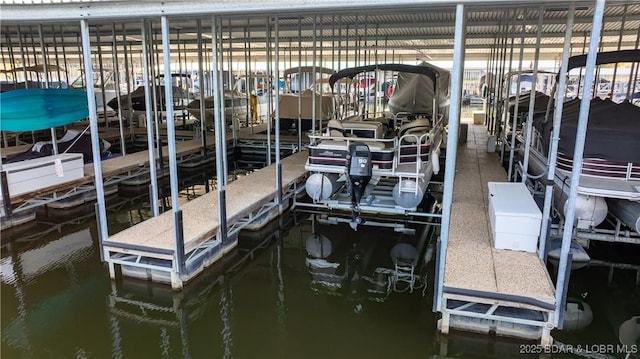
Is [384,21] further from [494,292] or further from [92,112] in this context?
[494,292]

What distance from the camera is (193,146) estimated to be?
11.2m

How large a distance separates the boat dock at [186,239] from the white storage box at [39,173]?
195 centimetres

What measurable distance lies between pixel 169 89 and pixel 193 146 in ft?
22.2

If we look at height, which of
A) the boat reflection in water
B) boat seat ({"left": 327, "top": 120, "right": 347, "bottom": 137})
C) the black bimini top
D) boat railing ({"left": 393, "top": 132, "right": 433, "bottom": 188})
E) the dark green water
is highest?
the black bimini top

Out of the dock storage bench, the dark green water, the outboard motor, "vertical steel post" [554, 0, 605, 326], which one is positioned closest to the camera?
"vertical steel post" [554, 0, 605, 326]

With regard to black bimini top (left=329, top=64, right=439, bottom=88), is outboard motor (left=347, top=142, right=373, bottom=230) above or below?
below

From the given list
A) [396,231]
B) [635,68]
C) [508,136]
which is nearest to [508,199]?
[396,231]

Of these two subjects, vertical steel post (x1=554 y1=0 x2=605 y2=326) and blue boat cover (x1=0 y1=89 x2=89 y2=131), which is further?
blue boat cover (x1=0 y1=89 x2=89 y2=131)

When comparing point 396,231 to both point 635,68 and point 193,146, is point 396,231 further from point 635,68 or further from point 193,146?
point 635,68

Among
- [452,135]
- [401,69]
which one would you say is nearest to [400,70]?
[401,69]

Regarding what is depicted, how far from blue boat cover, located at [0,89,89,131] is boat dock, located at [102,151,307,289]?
3.05 metres

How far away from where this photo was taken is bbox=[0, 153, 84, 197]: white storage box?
654 cm

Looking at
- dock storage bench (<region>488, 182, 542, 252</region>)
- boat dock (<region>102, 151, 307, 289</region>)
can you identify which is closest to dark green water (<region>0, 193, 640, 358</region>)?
boat dock (<region>102, 151, 307, 289</region>)

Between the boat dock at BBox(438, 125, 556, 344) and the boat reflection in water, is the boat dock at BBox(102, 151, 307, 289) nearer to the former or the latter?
the boat reflection in water
